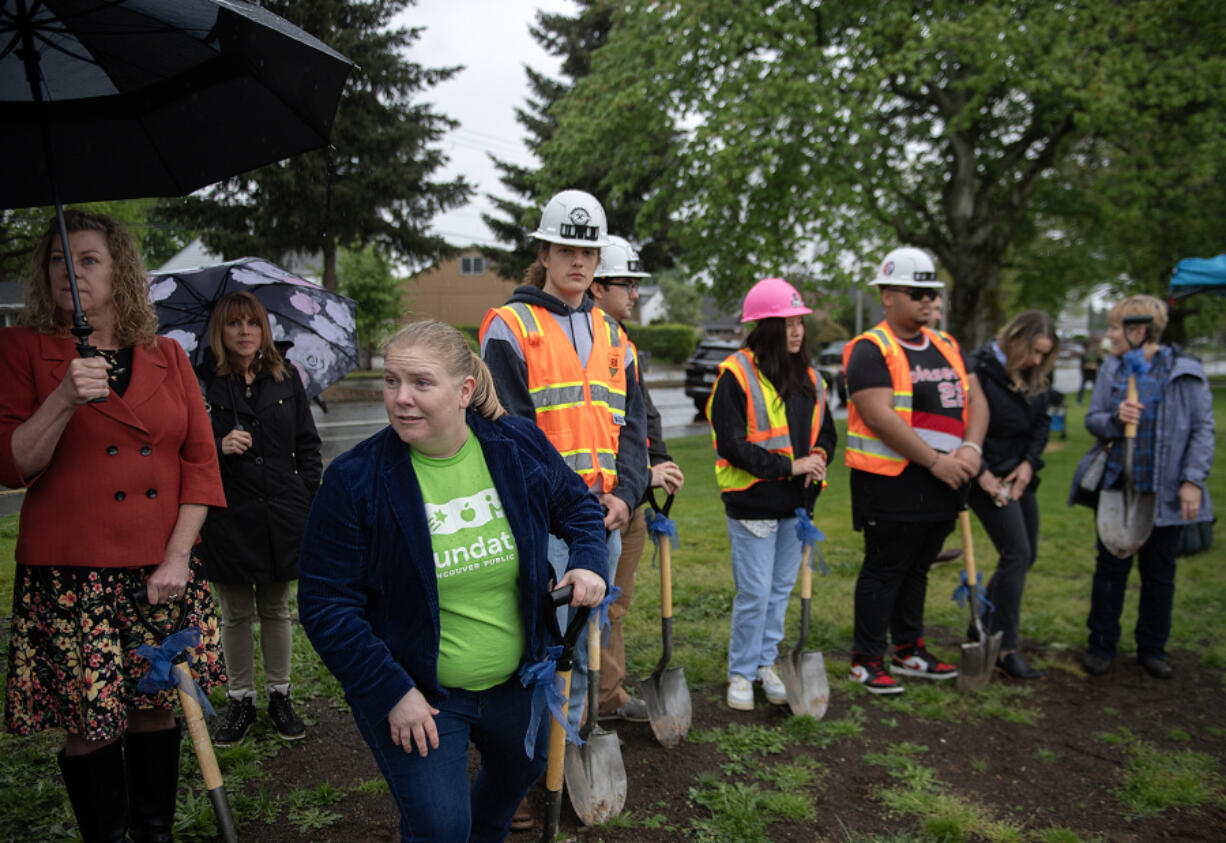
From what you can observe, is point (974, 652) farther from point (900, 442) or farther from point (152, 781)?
point (152, 781)

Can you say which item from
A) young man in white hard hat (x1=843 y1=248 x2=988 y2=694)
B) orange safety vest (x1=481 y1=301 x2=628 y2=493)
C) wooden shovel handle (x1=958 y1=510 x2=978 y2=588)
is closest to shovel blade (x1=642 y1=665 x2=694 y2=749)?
orange safety vest (x1=481 y1=301 x2=628 y2=493)

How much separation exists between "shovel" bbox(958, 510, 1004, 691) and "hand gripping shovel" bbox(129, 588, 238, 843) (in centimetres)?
378

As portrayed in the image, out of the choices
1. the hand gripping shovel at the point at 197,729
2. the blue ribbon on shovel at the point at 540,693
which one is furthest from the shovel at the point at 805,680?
the hand gripping shovel at the point at 197,729

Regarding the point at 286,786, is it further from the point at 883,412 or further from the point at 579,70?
the point at 579,70

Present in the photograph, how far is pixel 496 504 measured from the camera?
234 centimetres

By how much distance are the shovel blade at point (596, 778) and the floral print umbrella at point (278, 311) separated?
237cm

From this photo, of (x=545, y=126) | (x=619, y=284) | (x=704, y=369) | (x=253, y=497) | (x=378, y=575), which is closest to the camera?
(x=378, y=575)

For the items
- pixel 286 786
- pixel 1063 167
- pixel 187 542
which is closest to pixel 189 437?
pixel 187 542

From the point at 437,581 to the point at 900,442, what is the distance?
305 centimetres

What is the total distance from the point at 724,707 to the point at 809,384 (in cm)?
174

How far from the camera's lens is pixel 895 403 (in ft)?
15.1

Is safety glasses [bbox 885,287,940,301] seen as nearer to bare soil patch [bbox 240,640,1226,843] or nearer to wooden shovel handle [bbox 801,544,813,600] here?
wooden shovel handle [bbox 801,544,813,600]

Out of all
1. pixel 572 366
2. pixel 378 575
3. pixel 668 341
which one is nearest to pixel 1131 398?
pixel 572 366

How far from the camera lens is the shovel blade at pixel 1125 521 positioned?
493 cm
